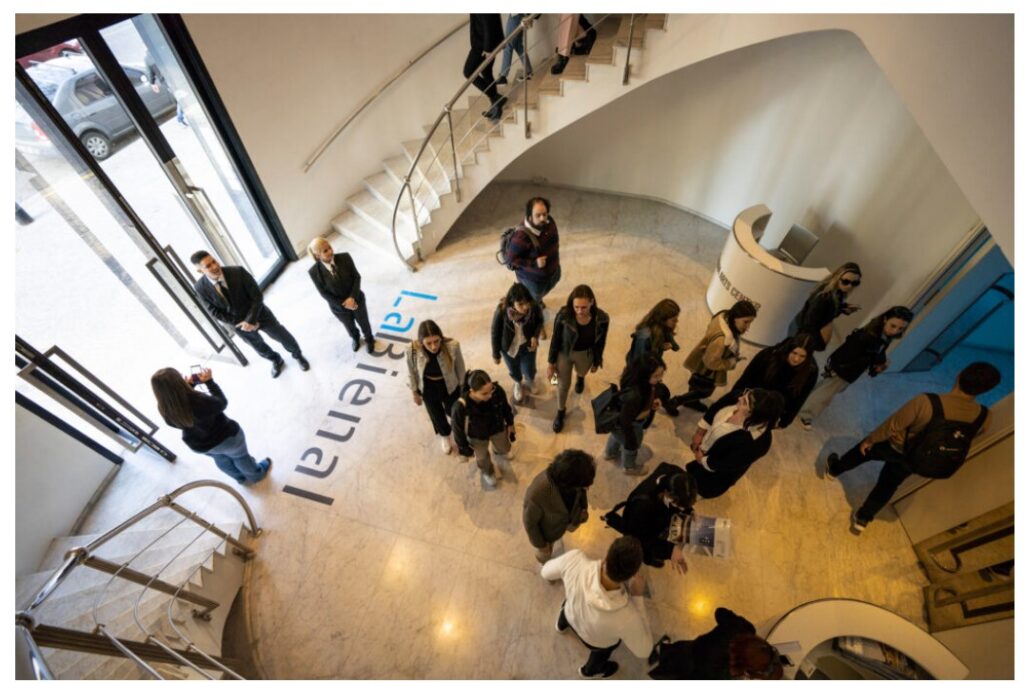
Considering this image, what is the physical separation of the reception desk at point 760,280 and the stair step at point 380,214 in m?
3.77

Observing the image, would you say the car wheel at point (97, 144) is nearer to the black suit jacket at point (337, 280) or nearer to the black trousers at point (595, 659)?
the black suit jacket at point (337, 280)

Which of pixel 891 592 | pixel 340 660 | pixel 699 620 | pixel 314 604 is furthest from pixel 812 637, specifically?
pixel 314 604

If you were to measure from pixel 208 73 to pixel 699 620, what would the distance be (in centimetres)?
629

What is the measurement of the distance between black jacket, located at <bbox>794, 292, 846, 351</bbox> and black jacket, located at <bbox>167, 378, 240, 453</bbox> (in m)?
4.40

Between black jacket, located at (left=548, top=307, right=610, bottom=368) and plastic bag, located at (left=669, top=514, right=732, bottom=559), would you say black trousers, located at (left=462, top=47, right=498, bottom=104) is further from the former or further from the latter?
plastic bag, located at (left=669, top=514, right=732, bottom=559)

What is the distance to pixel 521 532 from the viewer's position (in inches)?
142

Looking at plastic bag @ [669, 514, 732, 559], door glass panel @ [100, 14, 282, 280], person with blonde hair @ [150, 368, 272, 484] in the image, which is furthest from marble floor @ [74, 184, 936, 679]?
door glass panel @ [100, 14, 282, 280]

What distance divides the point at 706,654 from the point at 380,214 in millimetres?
5893

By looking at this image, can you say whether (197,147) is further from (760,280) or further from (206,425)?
(760,280)

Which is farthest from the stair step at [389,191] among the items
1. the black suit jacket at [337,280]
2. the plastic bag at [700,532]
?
the plastic bag at [700,532]

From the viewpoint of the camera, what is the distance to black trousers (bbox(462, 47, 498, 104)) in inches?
207

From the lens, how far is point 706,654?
2242 mm

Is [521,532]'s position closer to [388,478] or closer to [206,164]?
[388,478]

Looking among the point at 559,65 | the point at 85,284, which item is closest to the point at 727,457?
the point at 559,65
